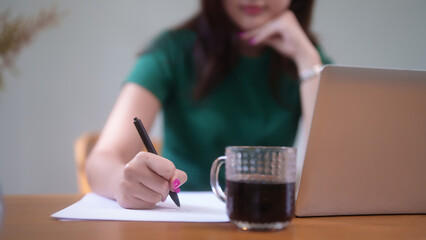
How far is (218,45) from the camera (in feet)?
4.30

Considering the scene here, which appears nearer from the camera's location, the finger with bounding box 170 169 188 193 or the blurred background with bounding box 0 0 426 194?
the finger with bounding box 170 169 188 193

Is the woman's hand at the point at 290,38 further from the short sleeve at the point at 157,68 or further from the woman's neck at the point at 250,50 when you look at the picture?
the short sleeve at the point at 157,68

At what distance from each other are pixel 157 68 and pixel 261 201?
2.75ft

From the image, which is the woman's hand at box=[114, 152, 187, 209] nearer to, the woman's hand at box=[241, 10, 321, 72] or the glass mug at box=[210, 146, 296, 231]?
the glass mug at box=[210, 146, 296, 231]

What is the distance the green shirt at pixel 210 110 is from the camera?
1.24 metres

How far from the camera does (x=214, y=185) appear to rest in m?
0.51

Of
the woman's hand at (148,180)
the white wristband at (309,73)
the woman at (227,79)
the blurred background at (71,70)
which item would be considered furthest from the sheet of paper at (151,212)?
the blurred background at (71,70)

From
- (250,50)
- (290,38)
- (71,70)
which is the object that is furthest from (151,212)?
(71,70)

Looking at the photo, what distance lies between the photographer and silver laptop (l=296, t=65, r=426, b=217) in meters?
0.51

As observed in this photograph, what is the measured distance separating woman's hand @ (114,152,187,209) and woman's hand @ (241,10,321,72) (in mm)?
766

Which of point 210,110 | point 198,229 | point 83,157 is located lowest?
point 83,157

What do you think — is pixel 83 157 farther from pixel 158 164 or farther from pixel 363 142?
pixel 363 142

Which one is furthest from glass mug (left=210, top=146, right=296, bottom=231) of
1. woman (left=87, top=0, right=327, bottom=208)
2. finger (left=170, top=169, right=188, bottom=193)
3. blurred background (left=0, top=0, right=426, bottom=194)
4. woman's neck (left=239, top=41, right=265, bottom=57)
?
blurred background (left=0, top=0, right=426, bottom=194)

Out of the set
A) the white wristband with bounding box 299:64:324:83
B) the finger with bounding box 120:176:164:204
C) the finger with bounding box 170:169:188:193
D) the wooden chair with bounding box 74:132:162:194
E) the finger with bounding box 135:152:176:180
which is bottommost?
the wooden chair with bounding box 74:132:162:194
